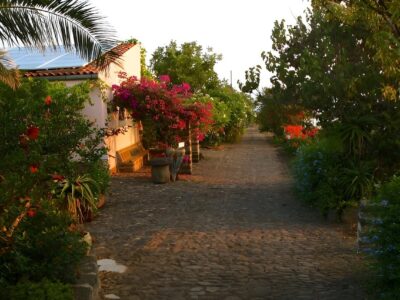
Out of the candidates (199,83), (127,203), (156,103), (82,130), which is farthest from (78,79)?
(199,83)

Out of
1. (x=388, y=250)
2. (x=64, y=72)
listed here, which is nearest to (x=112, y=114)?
(x=64, y=72)

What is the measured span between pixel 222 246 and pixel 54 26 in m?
3.79

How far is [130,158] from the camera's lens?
1742cm

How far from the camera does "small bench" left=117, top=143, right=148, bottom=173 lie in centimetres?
1661

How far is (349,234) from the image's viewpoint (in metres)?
8.19

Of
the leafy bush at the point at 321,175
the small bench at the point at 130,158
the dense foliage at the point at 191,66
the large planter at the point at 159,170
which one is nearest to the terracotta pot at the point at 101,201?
the large planter at the point at 159,170

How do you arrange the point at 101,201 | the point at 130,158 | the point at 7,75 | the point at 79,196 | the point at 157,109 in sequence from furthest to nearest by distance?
the point at 130,158
the point at 157,109
the point at 101,201
the point at 79,196
the point at 7,75

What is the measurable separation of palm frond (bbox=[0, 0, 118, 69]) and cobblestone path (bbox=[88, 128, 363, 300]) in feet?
9.48

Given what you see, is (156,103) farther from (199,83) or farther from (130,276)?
(199,83)

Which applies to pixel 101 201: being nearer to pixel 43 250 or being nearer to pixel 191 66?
pixel 43 250

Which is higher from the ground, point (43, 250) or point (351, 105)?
point (351, 105)

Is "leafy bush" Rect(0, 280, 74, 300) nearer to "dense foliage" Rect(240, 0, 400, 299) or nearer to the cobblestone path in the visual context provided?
the cobblestone path

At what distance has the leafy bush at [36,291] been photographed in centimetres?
429

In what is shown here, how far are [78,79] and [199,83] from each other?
17828 mm
